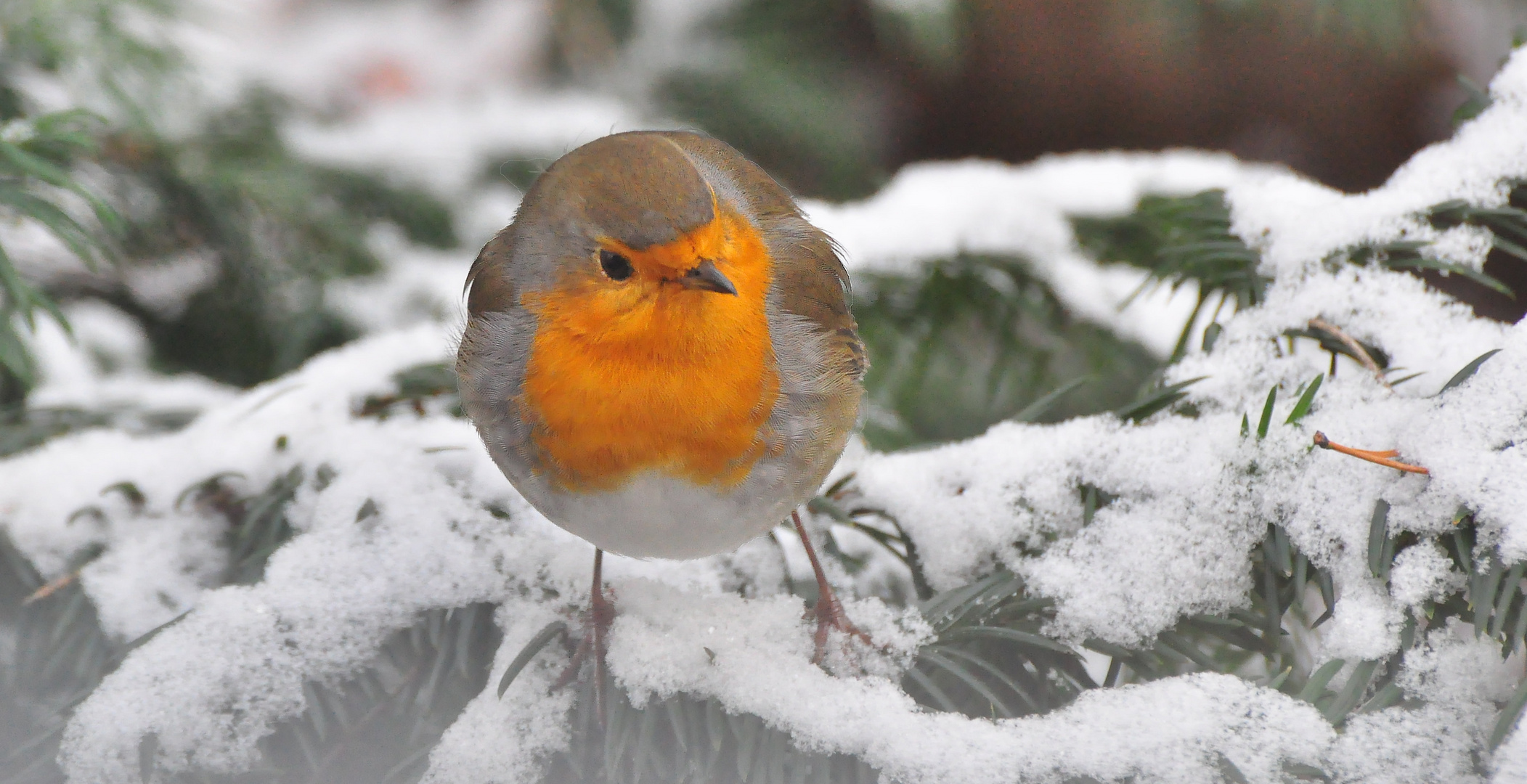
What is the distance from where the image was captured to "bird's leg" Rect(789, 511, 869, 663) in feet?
3.07

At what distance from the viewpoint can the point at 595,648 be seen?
3.03 ft

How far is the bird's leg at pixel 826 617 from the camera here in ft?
3.07

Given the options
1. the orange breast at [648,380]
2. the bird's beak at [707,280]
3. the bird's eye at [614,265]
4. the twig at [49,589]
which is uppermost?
the bird's eye at [614,265]

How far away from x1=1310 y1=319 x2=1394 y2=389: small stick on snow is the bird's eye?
658 millimetres

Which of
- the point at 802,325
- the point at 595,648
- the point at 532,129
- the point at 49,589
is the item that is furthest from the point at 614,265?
the point at 532,129

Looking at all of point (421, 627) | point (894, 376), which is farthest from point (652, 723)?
point (894, 376)

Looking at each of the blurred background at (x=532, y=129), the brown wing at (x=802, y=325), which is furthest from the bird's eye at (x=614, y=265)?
the blurred background at (x=532, y=129)

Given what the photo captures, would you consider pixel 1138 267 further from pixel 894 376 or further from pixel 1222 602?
pixel 1222 602

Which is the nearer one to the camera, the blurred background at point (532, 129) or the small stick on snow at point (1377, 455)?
the small stick on snow at point (1377, 455)

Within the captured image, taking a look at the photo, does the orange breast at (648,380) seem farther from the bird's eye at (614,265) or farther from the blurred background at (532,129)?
the blurred background at (532,129)

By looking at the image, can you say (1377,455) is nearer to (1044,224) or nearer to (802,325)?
(802,325)

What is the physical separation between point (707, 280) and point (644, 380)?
0.37ft

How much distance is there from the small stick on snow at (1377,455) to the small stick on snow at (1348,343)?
0.15m

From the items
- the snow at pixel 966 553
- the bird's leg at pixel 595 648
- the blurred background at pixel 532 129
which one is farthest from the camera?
the blurred background at pixel 532 129
